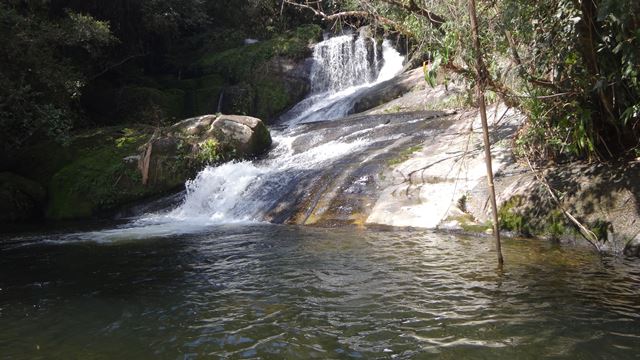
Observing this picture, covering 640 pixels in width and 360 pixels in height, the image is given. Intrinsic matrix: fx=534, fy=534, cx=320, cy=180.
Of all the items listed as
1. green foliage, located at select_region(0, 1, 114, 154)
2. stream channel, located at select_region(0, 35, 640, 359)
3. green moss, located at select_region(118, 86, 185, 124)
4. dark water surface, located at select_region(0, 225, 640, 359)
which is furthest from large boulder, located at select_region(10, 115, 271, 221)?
dark water surface, located at select_region(0, 225, 640, 359)

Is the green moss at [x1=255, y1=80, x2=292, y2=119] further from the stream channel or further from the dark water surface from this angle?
the dark water surface

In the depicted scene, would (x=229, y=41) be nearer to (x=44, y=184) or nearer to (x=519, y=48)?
(x=44, y=184)

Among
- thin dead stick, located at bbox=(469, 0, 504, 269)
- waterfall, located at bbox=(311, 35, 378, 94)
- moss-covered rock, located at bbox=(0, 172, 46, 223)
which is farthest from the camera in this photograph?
waterfall, located at bbox=(311, 35, 378, 94)

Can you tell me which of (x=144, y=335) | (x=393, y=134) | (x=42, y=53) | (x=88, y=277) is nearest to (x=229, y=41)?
(x=42, y=53)

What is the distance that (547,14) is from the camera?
22.4ft

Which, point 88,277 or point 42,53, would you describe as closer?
point 88,277

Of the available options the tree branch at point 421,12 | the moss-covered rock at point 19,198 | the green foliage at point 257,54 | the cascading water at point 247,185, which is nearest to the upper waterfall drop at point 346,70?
the green foliage at point 257,54

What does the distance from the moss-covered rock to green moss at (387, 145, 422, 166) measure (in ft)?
34.2

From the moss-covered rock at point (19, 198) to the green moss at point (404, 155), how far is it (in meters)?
10.4

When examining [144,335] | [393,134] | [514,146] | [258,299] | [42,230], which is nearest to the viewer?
[144,335]

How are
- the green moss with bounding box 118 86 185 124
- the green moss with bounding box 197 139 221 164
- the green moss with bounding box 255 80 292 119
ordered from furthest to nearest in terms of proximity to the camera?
1. the green moss with bounding box 255 80 292 119
2. the green moss with bounding box 118 86 185 124
3. the green moss with bounding box 197 139 221 164

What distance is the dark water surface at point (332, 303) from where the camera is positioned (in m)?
4.43

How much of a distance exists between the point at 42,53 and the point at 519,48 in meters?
12.3

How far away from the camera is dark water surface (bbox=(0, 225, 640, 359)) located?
4434mm
